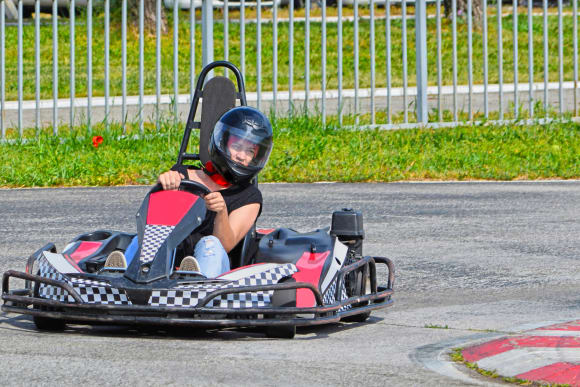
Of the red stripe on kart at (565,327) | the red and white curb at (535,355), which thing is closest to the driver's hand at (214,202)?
the red and white curb at (535,355)

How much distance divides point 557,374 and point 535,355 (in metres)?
0.32

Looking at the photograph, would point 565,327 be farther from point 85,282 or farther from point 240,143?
point 85,282

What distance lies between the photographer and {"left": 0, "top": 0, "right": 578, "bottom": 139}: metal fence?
1448 cm

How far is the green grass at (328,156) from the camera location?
12891mm

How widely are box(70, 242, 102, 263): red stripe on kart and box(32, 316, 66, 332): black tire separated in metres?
0.43

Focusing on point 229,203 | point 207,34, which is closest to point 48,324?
point 229,203

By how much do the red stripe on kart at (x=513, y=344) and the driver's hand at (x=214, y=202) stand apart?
138 cm

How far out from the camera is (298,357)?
539 cm

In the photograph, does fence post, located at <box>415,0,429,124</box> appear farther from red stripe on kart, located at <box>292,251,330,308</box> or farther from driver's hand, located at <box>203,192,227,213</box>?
driver's hand, located at <box>203,192,227,213</box>

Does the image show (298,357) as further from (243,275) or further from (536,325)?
(536,325)

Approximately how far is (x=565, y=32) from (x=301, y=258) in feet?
77.3

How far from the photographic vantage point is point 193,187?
251 inches

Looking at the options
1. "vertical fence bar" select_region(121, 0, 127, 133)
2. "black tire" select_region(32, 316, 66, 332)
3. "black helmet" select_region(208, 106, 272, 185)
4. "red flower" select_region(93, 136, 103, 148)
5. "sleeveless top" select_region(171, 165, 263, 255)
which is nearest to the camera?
"black tire" select_region(32, 316, 66, 332)

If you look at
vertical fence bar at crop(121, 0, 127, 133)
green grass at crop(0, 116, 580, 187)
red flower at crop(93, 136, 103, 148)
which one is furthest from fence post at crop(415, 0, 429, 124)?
red flower at crop(93, 136, 103, 148)
